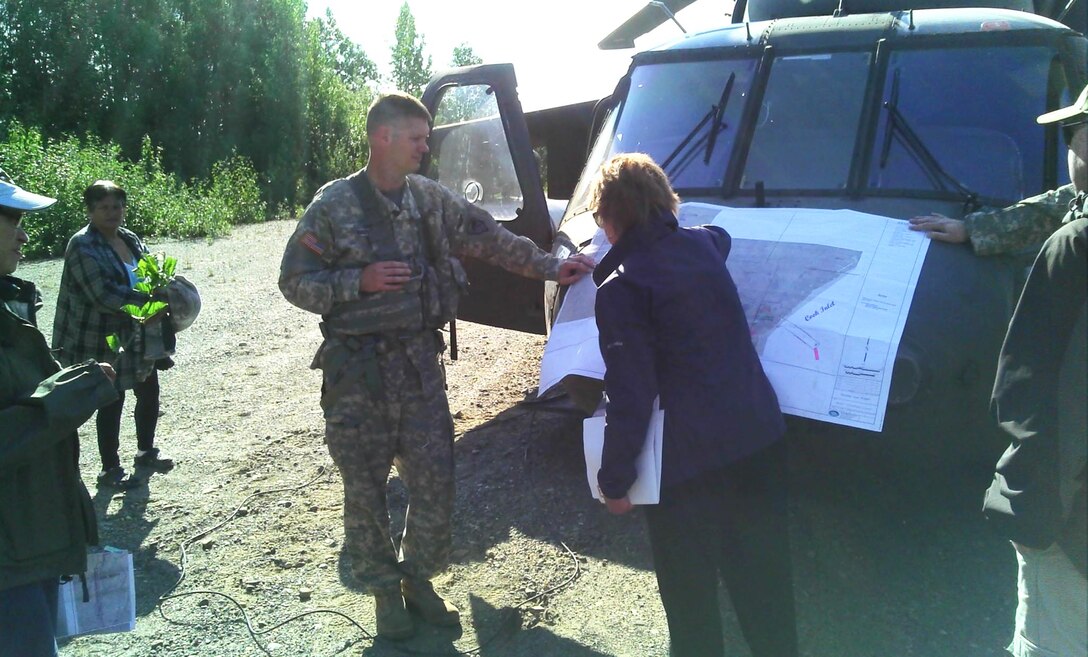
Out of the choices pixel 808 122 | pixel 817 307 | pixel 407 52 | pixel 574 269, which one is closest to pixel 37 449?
pixel 574 269

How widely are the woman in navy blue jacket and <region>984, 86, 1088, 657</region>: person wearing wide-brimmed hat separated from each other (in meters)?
0.68

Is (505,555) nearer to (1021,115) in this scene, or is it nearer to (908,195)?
(908,195)

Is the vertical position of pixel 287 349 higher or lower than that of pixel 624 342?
lower

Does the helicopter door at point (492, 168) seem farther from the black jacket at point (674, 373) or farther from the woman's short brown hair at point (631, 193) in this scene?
the black jacket at point (674, 373)

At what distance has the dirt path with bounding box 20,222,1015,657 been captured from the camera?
361 centimetres

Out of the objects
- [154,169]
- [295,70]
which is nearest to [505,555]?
[154,169]

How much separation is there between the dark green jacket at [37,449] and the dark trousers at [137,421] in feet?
8.91

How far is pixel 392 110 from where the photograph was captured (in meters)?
3.49

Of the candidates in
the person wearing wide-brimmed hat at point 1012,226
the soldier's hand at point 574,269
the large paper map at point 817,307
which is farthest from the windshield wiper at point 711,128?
the person wearing wide-brimmed hat at point 1012,226

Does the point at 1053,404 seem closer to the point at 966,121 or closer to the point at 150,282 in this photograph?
the point at 966,121

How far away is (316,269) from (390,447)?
30.0 inches

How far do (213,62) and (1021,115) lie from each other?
30.9 meters

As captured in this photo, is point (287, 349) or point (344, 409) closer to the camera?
point (344, 409)

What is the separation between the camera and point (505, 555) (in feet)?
14.3
